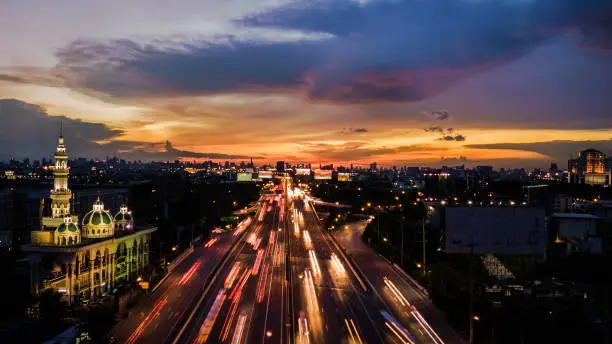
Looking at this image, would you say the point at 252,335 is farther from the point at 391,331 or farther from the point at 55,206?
the point at 55,206

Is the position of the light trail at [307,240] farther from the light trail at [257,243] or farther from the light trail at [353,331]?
the light trail at [353,331]

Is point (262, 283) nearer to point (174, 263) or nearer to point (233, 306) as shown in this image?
point (233, 306)

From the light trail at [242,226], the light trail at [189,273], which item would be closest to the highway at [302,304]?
the light trail at [189,273]

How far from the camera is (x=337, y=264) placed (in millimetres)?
39031

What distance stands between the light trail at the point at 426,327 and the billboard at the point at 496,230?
4.34 m

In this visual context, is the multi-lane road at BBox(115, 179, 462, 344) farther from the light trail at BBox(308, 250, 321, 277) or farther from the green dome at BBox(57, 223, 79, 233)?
the green dome at BBox(57, 223, 79, 233)

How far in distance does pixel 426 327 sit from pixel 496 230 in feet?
20.1

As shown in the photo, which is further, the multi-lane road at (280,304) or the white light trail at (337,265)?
the white light trail at (337,265)

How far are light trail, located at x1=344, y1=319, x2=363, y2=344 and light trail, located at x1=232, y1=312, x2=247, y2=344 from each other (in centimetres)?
409

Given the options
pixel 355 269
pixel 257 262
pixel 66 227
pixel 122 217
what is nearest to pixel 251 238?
pixel 257 262

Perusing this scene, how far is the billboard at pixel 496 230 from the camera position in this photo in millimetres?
17500

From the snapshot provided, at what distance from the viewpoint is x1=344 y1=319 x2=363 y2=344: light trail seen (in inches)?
794

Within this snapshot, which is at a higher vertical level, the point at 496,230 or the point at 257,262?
the point at 496,230

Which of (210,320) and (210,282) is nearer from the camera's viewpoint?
(210,320)
